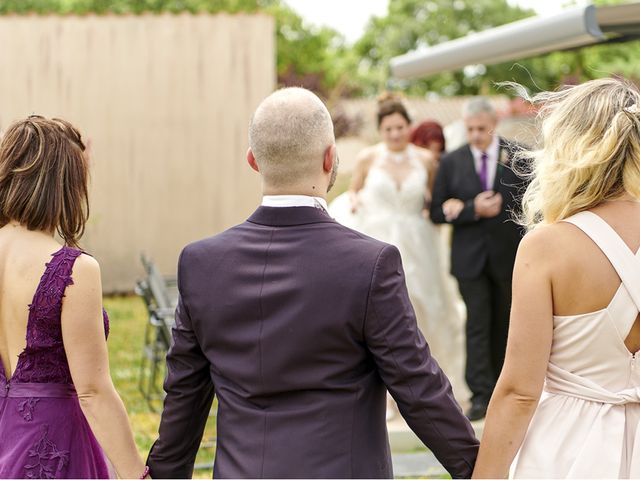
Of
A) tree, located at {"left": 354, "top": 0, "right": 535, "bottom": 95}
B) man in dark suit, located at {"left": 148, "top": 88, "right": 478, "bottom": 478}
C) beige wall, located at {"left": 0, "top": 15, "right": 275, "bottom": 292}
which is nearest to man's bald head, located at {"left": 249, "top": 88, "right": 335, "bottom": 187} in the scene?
man in dark suit, located at {"left": 148, "top": 88, "right": 478, "bottom": 478}

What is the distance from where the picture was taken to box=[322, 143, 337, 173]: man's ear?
2752 millimetres

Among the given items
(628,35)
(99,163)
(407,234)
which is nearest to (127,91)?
(99,163)

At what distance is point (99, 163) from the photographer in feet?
48.1

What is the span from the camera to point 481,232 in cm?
737

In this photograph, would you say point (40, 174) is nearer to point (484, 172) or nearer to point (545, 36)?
point (484, 172)

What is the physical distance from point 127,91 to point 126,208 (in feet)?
5.68

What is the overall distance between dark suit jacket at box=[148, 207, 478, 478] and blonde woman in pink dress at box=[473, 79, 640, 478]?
0.81 ft

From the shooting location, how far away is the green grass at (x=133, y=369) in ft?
22.2

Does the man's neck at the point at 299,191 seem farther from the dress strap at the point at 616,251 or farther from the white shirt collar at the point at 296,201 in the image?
the dress strap at the point at 616,251

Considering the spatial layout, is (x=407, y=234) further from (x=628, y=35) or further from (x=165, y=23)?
(x=165, y=23)

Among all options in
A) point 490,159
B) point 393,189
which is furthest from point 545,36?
point 393,189

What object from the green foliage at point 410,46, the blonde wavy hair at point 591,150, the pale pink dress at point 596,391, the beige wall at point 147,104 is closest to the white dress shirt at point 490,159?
the blonde wavy hair at point 591,150

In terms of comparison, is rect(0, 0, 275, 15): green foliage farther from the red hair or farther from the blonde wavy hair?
the blonde wavy hair

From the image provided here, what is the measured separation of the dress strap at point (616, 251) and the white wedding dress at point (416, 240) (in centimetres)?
498
